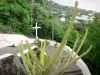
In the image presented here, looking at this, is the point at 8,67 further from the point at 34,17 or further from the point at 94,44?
the point at 34,17

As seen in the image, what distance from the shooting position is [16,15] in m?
8.79

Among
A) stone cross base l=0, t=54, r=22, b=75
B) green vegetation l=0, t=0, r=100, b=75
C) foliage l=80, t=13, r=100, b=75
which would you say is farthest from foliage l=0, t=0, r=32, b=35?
stone cross base l=0, t=54, r=22, b=75

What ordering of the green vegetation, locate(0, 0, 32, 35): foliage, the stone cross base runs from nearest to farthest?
the stone cross base
the green vegetation
locate(0, 0, 32, 35): foliage

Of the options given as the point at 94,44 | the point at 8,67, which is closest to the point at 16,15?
the point at 94,44

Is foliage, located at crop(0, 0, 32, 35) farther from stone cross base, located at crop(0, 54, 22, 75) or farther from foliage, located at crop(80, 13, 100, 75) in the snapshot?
stone cross base, located at crop(0, 54, 22, 75)

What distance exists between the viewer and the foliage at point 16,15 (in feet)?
27.0

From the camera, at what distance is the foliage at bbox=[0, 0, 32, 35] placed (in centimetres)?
824

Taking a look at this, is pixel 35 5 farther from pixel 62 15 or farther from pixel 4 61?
pixel 4 61

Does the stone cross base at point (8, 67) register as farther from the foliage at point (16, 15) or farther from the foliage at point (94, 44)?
the foliage at point (16, 15)

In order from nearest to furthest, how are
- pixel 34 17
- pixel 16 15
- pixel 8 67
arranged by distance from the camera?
1. pixel 8 67
2. pixel 16 15
3. pixel 34 17

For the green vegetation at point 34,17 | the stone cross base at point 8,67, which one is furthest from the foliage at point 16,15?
the stone cross base at point 8,67

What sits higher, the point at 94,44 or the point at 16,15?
the point at 16,15

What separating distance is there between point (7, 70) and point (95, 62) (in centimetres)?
207

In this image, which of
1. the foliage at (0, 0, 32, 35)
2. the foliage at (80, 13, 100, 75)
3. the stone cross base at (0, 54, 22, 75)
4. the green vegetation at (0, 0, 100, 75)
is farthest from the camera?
the foliage at (0, 0, 32, 35)
